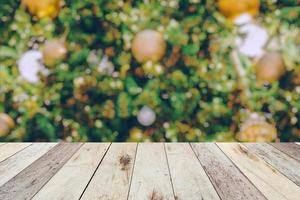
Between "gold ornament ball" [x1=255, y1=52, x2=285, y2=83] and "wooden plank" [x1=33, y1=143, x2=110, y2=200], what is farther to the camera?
"gold ornament ball" [x1=255, y1=52, x2=285, y2=83]

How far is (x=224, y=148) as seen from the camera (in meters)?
1.95

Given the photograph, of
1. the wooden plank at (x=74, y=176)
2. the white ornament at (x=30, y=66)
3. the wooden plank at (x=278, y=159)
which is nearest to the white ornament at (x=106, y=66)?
the white ornament at (x=30, y=66)

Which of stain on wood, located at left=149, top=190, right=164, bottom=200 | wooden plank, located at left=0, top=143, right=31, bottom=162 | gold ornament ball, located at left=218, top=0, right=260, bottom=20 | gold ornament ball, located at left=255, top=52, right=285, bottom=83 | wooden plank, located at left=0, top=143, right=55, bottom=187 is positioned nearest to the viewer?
stain on wood, located at left=149, top=190, right=164, bottom=200

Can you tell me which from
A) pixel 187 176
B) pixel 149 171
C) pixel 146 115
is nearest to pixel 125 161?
pixel 149 171

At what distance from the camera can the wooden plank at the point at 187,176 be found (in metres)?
1.27

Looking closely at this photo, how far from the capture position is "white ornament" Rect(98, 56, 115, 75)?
2.11m

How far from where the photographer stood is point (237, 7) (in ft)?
6.43

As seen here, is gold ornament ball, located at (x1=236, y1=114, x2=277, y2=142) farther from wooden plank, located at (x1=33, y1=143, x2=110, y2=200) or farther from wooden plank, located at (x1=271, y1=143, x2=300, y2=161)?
wooden plank, located at (x1=33, y1=143, x2=110, y2=200)

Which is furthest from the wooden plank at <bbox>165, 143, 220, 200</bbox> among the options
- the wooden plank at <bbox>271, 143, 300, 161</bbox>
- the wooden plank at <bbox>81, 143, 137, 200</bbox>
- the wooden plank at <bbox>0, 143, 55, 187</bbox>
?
the wooden plank at <bbox>0, 143, 55, 187</bbox>

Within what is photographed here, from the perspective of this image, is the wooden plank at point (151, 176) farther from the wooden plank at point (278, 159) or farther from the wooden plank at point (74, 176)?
the wooden plank at point (278, 159)

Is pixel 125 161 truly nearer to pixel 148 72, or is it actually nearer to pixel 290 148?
pixel 148 72

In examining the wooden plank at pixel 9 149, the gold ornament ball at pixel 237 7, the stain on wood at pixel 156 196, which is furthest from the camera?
the gold ornament ball at pixel 237 7

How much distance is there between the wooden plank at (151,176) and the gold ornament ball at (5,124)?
0.65 metres

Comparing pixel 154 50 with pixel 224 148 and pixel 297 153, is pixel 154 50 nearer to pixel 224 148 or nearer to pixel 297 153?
pixel 224 148
